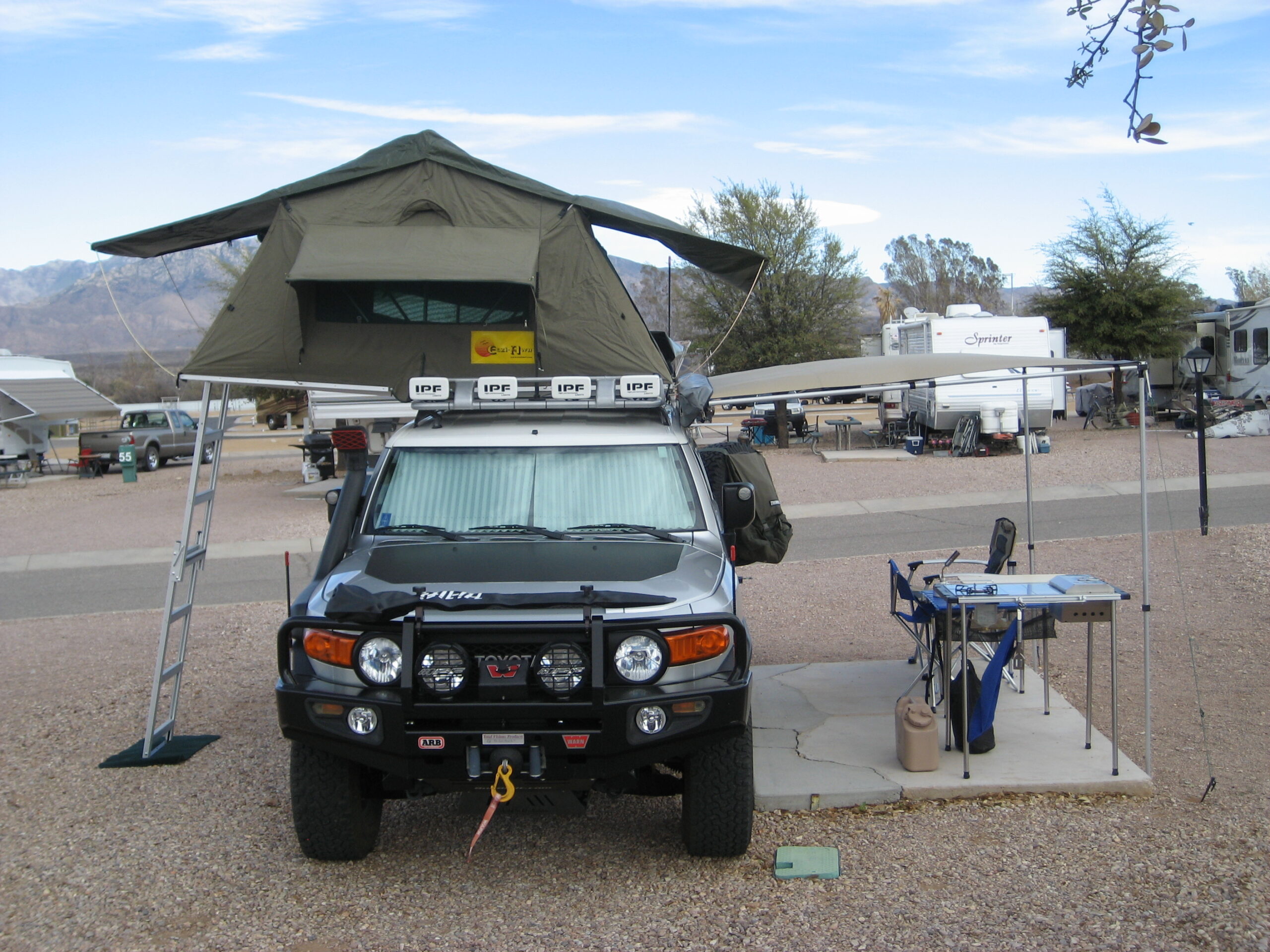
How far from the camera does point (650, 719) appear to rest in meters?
3.97

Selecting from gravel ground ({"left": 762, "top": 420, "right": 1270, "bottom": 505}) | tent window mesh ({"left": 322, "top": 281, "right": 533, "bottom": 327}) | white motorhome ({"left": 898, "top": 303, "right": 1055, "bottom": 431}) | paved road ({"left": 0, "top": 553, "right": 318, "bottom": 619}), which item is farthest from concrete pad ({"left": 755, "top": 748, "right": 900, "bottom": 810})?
white motorhome ({"left": 898, "top": 303, "right": 1055, "bottom": 431})

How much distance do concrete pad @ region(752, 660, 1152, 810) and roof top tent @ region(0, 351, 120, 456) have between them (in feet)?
87.3

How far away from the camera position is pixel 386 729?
3982 millimetres

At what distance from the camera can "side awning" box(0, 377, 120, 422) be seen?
2783 cm

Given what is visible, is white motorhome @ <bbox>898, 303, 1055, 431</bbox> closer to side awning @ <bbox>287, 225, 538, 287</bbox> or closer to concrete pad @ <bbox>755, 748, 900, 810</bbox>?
side awning @ <bbox>287, 225, 538, 287</bbox>

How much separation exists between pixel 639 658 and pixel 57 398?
96.0ft

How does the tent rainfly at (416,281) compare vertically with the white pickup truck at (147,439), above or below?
above

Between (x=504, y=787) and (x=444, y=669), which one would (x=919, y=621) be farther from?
(x=444, y=669)

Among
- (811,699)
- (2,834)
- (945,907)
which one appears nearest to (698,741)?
(945,907)

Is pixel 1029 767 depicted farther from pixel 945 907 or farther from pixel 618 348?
pixel 618 348

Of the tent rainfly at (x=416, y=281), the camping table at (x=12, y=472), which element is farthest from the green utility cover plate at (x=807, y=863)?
the camping table at (x=12, y=472)

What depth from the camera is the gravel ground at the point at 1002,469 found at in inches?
703

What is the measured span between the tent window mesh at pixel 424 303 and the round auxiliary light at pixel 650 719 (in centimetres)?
297

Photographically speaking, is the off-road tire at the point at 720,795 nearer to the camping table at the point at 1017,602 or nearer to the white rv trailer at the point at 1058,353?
the camping table at the point at 1017,602
